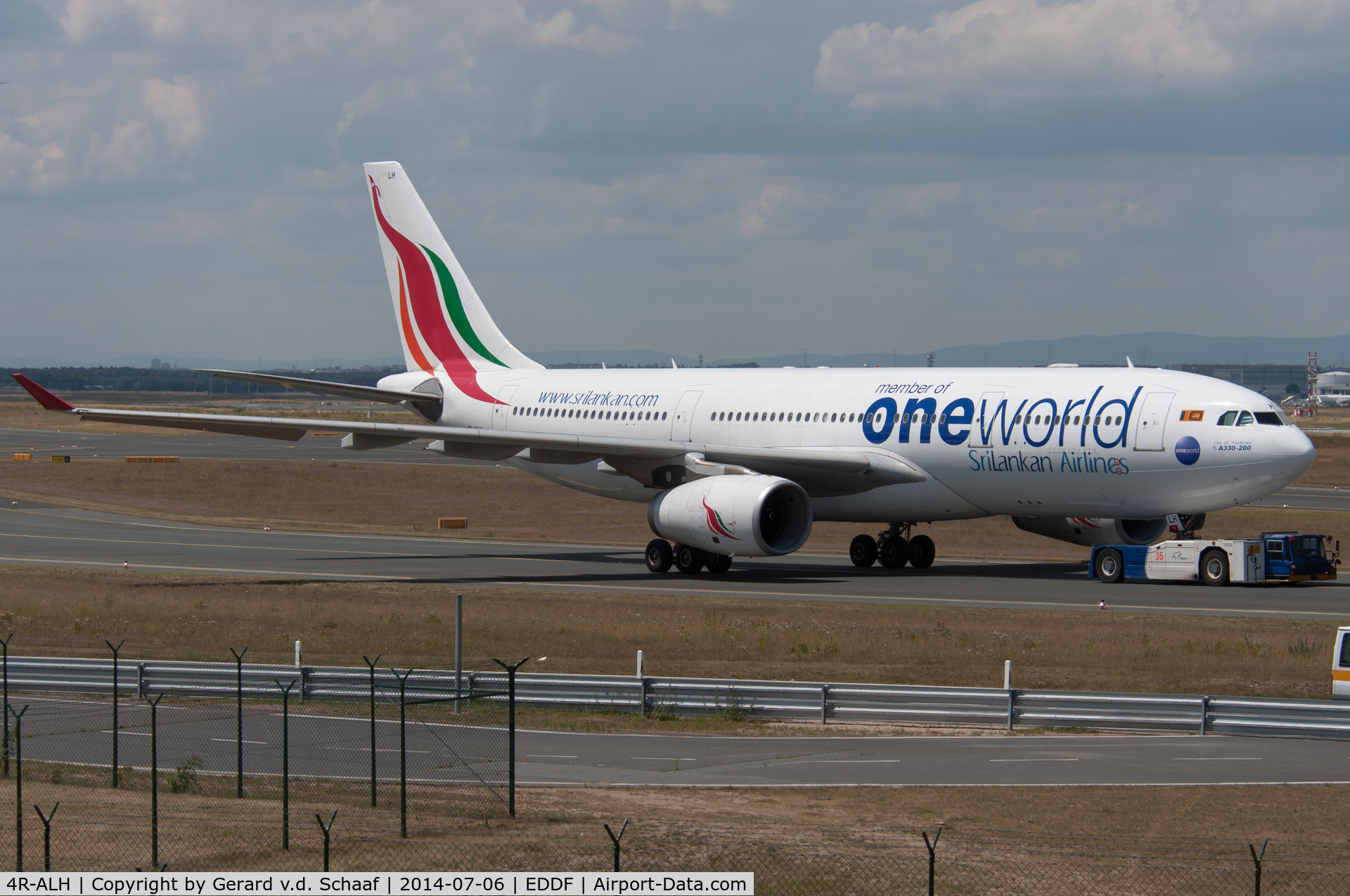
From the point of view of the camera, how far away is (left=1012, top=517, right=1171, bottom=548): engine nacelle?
44.0m

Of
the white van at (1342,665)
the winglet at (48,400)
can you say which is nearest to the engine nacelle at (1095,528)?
the white van at (1342,665)

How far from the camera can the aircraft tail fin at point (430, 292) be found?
5653 centimetres

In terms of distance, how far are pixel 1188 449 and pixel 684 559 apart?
1473 centimetres

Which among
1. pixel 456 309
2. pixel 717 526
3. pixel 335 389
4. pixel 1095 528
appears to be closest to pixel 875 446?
pixel 717 526

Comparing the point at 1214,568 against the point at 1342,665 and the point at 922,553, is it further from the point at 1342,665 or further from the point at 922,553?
the point at 1342,665

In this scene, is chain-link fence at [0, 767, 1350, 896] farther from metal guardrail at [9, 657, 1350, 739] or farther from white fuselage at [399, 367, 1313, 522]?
white fuselage at [399, 367, 1313, 522]

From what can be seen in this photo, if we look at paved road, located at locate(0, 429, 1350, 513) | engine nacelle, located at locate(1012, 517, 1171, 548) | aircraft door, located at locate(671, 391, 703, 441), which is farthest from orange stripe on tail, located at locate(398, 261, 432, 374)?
paved road, located at locate(0, 429, 1350, 513)

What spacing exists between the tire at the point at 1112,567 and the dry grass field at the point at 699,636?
6629 mm

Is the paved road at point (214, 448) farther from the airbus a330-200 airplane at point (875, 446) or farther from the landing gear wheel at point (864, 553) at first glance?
the landing gear wheel at point (864, 553)

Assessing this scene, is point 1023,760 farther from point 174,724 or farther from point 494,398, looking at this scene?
point 494,398

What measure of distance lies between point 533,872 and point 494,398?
40.8 metres

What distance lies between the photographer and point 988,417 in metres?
41.3

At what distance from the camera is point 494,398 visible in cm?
5522

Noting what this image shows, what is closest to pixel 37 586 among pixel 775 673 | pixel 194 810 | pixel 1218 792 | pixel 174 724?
pixel 174 724
